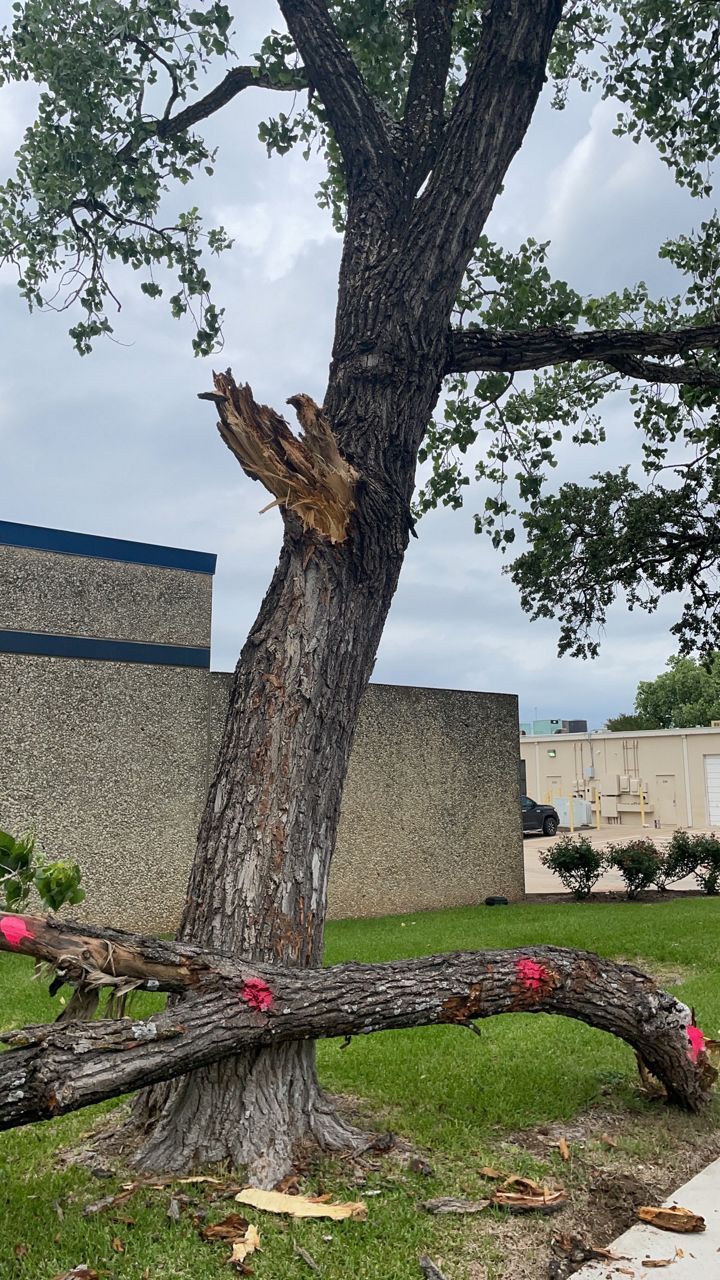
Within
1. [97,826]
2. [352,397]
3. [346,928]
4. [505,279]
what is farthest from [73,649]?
[352,397]

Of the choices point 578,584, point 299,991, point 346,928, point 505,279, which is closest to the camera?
point 299,991

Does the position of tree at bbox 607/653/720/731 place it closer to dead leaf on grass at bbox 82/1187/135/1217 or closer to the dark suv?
the dark suv

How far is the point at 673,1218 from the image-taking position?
3.41 m

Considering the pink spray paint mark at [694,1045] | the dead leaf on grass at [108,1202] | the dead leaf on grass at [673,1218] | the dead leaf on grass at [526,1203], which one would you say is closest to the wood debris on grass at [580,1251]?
the dead leaf on grass at [526,1203]

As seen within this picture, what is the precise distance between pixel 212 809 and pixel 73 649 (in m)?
6.60

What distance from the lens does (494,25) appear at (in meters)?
5.05

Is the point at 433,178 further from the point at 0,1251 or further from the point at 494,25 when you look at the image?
the point at 0,1251

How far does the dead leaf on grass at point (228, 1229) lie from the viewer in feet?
10.2

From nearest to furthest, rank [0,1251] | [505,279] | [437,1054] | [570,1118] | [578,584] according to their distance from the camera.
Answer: [0,1251] → [570,1118] → [437,1054] → [505,279] → [578,584]

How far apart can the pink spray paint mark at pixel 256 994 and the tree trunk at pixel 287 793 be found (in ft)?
0.87

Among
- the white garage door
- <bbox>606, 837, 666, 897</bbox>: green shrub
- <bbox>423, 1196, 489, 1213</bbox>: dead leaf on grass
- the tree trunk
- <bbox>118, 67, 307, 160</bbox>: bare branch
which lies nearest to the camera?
<bbox>423, 1196, 489, 1213</bbox>: dead leaf on grass

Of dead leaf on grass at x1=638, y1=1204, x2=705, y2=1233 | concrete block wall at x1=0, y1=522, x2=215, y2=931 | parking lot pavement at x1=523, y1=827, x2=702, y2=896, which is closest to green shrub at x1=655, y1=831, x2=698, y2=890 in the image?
parking lot pavement at x1=523, y1=827, x2=702, y2=896

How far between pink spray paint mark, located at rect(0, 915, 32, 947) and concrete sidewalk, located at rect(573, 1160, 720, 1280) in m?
2.09

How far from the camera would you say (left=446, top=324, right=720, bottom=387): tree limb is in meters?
4.93
